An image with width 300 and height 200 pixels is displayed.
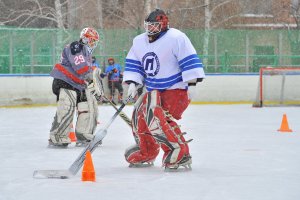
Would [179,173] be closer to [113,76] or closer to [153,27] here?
[153,27]

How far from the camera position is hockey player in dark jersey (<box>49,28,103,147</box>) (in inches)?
352

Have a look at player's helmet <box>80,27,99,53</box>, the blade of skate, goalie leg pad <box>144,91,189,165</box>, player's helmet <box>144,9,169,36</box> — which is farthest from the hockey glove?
player's helmet <box>80,27,99,53</box>

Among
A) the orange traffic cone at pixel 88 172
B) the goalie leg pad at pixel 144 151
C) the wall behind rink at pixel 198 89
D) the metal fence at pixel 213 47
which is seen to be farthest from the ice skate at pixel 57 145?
the metal fence at pixel 213 47

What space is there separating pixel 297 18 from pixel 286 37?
9.93 metres

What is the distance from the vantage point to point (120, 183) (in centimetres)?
621

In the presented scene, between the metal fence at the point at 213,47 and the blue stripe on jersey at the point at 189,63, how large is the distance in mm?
12203

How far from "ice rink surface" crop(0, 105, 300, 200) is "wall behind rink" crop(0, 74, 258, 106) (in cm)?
547

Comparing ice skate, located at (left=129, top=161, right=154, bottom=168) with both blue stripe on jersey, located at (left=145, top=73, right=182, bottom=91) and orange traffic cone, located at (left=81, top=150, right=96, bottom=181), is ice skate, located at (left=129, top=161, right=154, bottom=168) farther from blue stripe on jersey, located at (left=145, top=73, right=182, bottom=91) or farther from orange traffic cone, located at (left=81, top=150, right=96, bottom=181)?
orange traffic cone, located at (left=81, top=150, right=96, bottom=181)

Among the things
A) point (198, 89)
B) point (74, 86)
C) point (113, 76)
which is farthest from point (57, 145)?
point (113, 76)

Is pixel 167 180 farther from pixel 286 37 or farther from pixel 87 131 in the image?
pixel 286 37

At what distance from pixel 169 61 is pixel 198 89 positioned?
12.3 m

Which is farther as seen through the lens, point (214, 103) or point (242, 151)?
point (214, 103)

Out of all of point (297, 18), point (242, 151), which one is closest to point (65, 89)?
point (242, 151)

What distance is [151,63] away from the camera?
6957 millimetres
